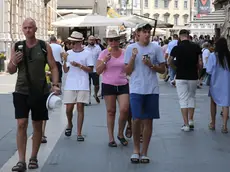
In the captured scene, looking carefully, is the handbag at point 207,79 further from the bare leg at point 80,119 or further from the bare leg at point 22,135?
the bare leg at point 22,135

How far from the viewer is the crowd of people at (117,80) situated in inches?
281

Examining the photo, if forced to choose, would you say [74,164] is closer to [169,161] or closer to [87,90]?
[169,161]

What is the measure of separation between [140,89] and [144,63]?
0.37m

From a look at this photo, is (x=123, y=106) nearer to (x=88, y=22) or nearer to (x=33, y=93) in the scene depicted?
(x=33, y=93)

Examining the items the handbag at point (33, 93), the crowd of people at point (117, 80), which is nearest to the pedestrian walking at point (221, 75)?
the crowd of people at point (117, 80)

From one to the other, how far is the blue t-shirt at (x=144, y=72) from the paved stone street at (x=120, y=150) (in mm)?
999

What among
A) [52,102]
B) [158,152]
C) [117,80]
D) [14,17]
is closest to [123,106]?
[117,80]

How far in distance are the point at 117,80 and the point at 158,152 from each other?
49.2 inches

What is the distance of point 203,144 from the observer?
9.15m

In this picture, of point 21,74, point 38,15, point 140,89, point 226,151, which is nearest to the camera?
point 21,74

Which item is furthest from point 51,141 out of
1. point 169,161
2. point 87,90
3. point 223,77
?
point 223,77

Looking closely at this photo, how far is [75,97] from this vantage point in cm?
954

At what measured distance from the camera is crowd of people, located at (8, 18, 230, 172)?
7.12 meters

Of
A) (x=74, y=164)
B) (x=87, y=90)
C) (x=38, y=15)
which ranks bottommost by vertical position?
(x=74, y=164)
